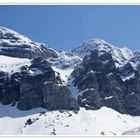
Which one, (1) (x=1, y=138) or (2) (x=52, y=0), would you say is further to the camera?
(2) (x=52, y=0)

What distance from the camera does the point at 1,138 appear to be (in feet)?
211

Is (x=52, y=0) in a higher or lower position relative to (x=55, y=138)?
higher

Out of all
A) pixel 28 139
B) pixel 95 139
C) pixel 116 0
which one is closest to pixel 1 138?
pixel 28 139

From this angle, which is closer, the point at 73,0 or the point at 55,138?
the point at 55,138

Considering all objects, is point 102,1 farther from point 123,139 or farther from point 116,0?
point 123,139

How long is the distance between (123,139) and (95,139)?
351 cm

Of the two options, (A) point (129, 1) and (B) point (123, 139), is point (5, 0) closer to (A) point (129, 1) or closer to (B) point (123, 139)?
(A) point (129, 1)

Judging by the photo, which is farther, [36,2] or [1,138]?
[36,2]

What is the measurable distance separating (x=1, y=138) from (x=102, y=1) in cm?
2335

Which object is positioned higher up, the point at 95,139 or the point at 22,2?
the point at 22,2

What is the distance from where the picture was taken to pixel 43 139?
65.4 m

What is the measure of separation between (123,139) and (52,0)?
22.2m

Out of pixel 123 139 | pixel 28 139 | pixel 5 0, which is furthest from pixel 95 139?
pixel 5 0

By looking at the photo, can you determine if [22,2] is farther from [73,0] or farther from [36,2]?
[73,0]
